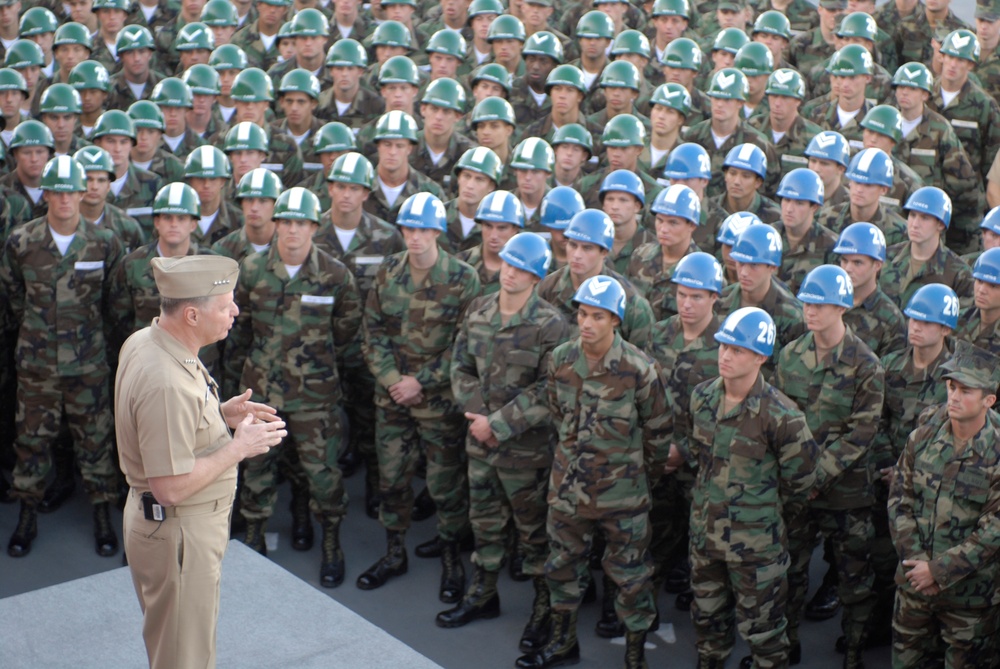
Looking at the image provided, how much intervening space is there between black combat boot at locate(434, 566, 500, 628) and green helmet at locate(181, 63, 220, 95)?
454 centimetres

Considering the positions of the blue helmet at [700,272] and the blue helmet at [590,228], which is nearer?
the blue helmet at [700,272]

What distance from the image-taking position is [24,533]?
7.54 meters

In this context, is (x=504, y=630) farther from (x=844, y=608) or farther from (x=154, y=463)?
(x=154, y=463)

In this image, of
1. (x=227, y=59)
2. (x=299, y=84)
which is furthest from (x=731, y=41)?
(x=227, y=59)

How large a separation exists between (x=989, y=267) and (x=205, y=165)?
4.45m

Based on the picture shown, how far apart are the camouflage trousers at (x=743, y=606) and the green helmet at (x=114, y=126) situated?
4728 mm

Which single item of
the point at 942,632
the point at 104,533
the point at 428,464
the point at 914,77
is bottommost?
the point at 104,533

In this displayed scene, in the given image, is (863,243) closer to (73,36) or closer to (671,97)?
(671,97)

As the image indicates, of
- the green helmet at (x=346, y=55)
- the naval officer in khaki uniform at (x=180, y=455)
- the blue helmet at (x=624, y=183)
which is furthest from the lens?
the green helmet at (x=346, y=55)

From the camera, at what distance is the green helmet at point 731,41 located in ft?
34.4

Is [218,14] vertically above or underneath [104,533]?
above

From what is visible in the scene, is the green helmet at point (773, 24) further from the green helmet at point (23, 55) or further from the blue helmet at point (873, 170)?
the green helmet at point (23, 55)

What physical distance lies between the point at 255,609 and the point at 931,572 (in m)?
2.73

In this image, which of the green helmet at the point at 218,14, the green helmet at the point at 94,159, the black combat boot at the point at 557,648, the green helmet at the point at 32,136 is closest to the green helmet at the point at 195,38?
the green helmet at the point at 218,14
